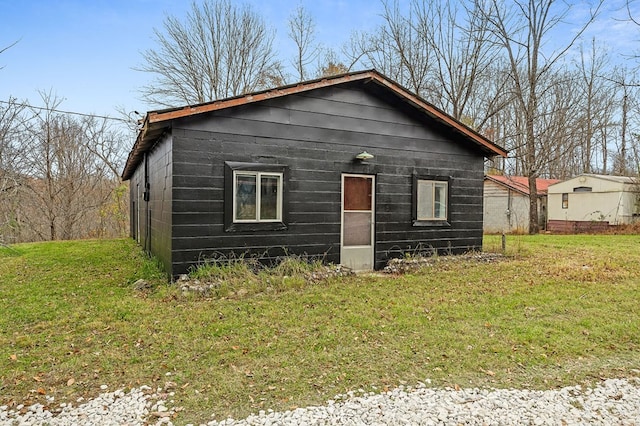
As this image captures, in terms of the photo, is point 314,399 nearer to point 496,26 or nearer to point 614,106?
point 496,26

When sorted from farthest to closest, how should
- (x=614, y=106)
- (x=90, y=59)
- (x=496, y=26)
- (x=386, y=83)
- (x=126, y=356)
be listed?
(x=614, y=106) < (x=496, y=26) < (x=90, y=59) < (x=386, y=83) < (x=126, y=356)

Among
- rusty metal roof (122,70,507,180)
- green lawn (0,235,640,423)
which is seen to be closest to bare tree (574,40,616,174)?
rusty metal roof (122,70,507,180)

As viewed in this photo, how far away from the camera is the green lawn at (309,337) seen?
313 centimetres

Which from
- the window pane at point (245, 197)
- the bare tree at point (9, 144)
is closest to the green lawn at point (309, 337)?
the window pane at point (245, 197)

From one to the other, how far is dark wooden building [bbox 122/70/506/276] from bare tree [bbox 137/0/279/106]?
466 inches

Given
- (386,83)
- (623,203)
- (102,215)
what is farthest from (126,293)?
(623,203)

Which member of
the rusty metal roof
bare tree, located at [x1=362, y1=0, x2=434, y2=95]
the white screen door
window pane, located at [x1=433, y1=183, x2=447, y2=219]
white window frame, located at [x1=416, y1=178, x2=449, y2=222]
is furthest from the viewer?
bare tree, located at [x1=362, y1=0, x2=434, y2=95]

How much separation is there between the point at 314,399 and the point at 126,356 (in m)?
1.99

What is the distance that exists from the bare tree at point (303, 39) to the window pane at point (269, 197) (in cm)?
1501

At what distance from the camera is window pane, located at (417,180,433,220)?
8477mm

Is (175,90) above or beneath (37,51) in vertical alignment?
above

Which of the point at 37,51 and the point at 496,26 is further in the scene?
the point at 496,26

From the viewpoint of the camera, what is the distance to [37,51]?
35.8 ft

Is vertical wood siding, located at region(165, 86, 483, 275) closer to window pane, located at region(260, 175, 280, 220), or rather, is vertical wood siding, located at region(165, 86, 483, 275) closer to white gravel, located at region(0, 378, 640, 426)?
window pane, located at region(260, 175, 280, 220)
